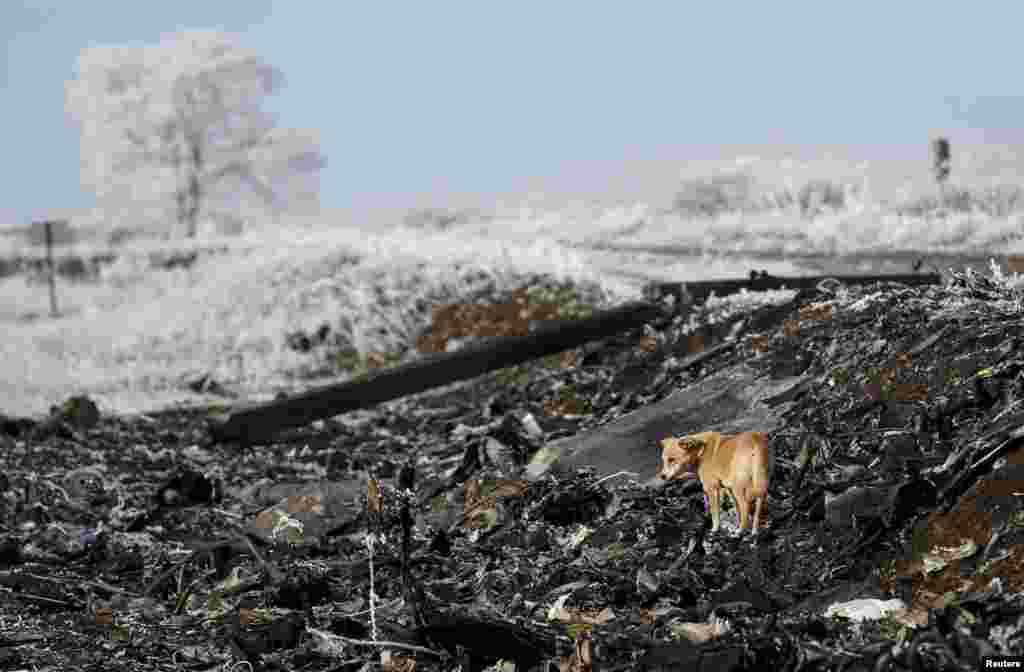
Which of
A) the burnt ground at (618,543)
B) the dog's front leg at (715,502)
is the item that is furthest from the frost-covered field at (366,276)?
the dog's front leg at (715,502)

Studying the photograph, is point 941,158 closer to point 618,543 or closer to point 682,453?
point 618,543

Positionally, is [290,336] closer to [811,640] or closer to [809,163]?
[811,640]

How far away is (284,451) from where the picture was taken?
1034 cm

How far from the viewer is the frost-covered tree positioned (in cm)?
4272

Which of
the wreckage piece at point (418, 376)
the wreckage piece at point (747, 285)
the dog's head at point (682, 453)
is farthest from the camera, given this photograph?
the wreckage piece at point (418, 376)

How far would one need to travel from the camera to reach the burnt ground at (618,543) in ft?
13.2

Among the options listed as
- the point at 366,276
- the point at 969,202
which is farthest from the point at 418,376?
the point at 969,202

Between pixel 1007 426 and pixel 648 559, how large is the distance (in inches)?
56.9

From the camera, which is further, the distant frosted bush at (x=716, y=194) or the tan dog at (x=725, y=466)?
the distant frosted bush at (x=716, y=194)

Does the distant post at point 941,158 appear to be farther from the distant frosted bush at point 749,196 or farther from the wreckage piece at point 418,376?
the wreckage piece at point 418,376

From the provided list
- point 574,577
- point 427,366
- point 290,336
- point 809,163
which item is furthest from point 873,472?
point 809,163

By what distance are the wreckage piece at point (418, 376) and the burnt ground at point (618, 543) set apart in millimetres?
1645

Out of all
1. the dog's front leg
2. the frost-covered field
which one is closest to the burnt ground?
the dog's front leg

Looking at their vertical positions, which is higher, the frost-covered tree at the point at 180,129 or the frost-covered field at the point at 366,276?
the frost-covered tree at the point at 180,129
